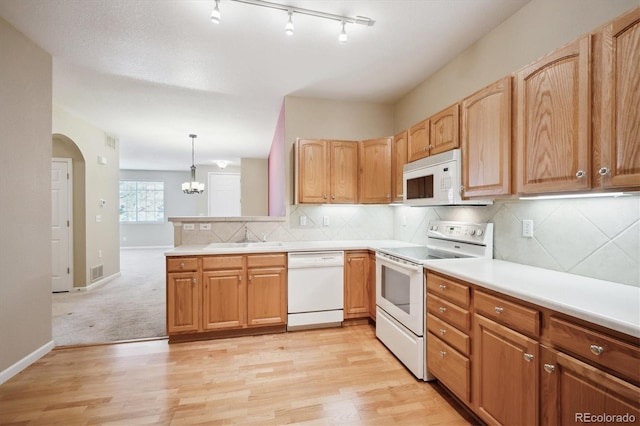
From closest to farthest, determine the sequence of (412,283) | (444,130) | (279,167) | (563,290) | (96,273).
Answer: (563,290) → (412,283) → (444,130) → (279,167) → (96,273)

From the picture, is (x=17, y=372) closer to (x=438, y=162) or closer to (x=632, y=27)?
(x=438, y=162)

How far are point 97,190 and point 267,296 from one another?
13.1ft

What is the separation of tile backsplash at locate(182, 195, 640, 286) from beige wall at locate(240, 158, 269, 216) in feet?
14.1

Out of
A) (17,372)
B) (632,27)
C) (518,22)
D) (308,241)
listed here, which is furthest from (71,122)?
(632,27)

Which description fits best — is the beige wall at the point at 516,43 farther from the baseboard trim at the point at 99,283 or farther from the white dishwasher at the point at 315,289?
the baseboard trim at the point at 99,283

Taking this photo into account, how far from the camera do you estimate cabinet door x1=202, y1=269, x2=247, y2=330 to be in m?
2.77

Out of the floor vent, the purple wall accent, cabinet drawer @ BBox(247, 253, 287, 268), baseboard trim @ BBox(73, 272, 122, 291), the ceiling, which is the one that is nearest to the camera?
the ceiling

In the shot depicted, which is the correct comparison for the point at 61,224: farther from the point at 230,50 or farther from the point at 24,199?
the point at 230,50

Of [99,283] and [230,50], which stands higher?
[230,50]

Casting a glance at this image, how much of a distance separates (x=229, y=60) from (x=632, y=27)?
279cm

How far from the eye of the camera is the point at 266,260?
2.91 metres

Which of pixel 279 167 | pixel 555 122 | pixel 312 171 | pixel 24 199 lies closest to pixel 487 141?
pixel 555 122

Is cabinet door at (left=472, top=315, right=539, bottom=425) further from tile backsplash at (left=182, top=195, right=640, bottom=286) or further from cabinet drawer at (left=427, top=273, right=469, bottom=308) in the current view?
tile backsplash at (left=182, top=195, right=640, bottom=286)

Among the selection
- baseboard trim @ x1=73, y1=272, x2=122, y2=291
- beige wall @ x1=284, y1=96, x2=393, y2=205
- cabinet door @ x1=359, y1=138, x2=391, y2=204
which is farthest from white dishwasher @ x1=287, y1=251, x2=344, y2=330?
baseboard trim @ x1=73, y1=272, x2=122, y2=291
